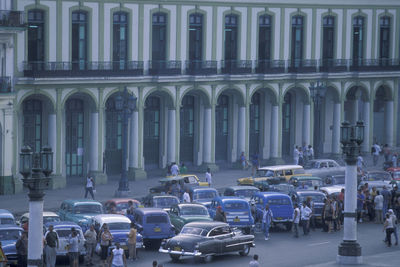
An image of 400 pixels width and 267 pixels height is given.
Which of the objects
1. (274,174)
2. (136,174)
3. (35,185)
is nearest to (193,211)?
(274,174)

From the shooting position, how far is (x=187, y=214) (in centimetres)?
4450

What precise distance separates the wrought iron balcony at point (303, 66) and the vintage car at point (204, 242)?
30468 millimetres

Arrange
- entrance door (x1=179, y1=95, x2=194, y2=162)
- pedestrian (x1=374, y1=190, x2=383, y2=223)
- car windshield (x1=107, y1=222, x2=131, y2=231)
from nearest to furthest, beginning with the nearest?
car windshield (x1=107, y1=222, x2=131, y2=231) → pedestrian (x1=374, y1=190, x2=383, y2=223) → entrance door (x1=179, y1=95, x2=194, y2=162)

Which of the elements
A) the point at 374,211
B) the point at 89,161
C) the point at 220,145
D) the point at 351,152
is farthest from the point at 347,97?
the point at 351,152

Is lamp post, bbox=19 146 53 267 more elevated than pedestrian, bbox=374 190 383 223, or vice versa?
lamp post, bbox=19 146 53 267

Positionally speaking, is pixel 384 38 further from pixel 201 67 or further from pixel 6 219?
pixel 6 219

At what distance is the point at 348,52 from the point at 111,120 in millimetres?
18550

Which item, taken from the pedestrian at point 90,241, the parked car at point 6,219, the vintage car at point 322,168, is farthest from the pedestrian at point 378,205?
the parked car at point 6,219

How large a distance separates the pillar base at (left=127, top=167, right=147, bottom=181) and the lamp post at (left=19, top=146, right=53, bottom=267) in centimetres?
3026

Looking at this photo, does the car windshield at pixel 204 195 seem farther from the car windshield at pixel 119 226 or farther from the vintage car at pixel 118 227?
the car windshield at pixel 119 226

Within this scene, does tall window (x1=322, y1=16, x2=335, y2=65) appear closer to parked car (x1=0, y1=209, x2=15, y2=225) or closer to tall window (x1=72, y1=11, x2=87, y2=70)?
tall window (x1=72, y1=11, x2=87, y2=70)

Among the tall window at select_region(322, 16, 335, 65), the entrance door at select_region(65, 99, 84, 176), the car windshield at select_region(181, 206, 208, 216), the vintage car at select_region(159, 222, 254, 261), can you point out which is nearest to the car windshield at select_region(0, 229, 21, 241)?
the vintage car at select_region(159, 222, 254, 261)

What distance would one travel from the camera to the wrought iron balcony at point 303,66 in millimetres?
69688

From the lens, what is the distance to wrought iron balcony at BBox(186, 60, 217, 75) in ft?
213
